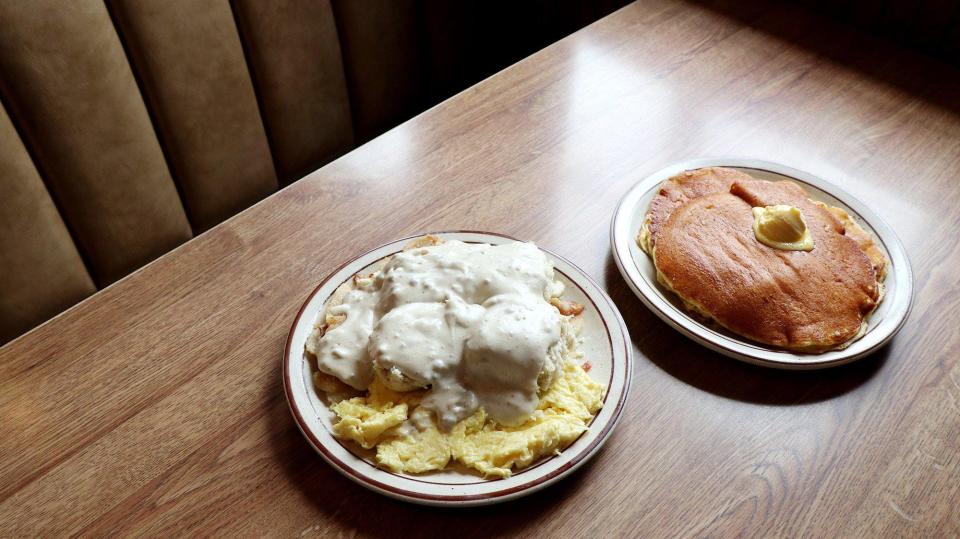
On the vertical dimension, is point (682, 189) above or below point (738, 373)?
above

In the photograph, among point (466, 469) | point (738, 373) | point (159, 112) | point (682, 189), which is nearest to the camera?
point (466, 469)

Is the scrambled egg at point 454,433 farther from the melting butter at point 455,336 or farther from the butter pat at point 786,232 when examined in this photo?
the butter pat at point 786,232

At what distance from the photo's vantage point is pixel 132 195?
151cm

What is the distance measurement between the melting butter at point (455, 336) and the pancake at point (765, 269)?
23 cm

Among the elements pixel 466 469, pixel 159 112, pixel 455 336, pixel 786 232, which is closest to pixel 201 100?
pixel 159 112

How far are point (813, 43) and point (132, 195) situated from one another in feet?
5.19

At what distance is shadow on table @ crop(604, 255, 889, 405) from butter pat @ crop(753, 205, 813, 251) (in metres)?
0.19

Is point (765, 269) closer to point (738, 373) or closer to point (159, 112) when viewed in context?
point (738, 373)

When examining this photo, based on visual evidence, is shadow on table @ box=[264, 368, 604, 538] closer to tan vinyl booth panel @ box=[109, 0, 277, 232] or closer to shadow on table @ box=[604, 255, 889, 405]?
shadow on table @ box=[604, 255, 889, 405]

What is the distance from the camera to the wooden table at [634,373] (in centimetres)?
84

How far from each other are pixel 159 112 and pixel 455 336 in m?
1.00

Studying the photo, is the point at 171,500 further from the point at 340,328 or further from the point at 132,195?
the point at 132,195

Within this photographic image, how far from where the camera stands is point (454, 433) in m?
0.84

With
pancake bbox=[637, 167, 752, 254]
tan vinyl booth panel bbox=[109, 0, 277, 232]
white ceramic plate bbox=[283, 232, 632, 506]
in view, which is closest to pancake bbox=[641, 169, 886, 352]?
pancake bbox=[637, 167, 752, 254]
